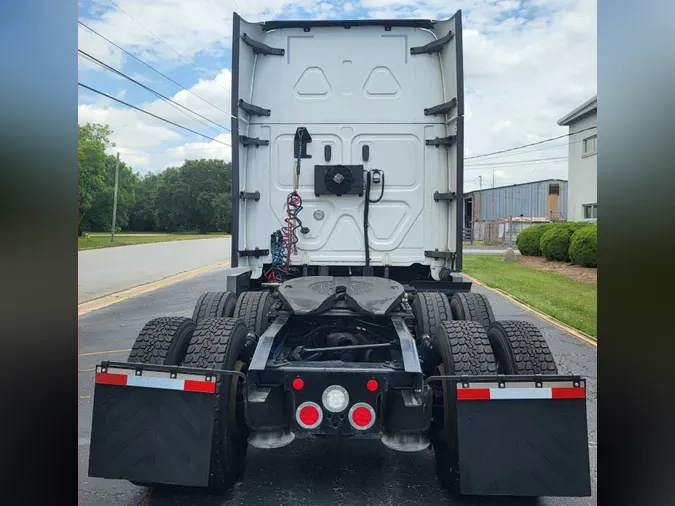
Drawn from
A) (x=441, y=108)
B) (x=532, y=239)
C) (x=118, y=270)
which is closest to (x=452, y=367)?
(x=441, y=108)

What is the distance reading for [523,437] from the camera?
268 cm

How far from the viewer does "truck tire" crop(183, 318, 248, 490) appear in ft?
9.70

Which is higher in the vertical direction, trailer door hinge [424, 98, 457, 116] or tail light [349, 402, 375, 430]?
trailer door hinge [424, 98, 457, 116]

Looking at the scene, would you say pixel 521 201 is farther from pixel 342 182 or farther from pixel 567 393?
pixel 567 393

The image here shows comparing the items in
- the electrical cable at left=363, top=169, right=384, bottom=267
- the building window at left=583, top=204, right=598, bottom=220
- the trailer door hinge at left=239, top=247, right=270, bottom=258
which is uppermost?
the building window at left=583, top=204, right=598, bottom=220

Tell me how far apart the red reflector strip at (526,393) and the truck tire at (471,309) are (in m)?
1.34

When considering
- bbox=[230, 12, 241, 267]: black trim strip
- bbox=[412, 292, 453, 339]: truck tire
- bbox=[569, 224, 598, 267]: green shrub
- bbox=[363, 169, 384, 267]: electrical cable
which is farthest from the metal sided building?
bbox=[412, 292, 453, 339]: truck tire

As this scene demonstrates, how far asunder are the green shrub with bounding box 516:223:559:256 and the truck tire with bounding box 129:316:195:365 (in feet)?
65.2

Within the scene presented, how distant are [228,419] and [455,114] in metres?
3.27

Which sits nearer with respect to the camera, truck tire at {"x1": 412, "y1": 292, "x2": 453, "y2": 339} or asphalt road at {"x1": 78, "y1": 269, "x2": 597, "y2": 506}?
asphalt road at {"x1": 78, "y1": 269, "x2": 597, "y2": 506}

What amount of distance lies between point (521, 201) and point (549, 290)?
3017 cm

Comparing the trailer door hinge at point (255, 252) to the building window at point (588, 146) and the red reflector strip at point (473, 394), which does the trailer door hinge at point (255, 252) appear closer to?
the red reflector strip at point (473, 394)

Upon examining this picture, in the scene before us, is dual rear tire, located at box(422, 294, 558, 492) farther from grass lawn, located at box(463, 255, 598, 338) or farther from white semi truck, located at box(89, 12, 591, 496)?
grass lawn, located at box(463, 255, 598, 338)
